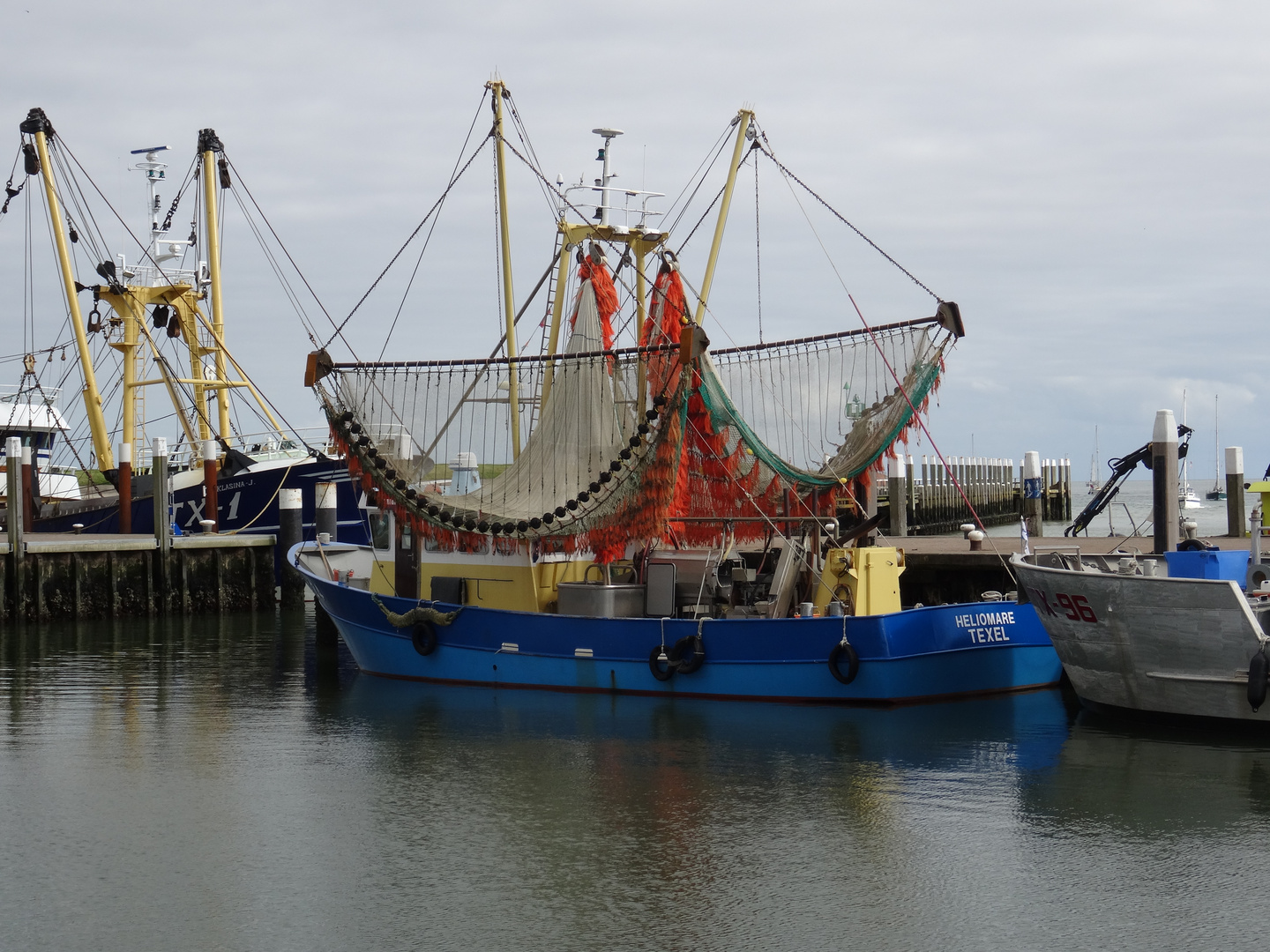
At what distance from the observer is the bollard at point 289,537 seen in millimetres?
27922

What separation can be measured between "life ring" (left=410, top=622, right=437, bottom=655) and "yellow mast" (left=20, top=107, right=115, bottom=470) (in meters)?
24.3

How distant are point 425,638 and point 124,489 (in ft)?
59.2

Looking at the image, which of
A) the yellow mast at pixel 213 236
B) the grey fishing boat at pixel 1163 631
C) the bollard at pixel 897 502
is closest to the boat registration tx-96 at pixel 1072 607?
the grey fishing boat at pixel 1163 631

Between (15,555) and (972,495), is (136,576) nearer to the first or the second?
(15,555)

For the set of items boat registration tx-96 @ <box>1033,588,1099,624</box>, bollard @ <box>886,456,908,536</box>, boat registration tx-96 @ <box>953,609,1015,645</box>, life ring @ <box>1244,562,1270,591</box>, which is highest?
bollard @ <box>886,456,908,536</box>

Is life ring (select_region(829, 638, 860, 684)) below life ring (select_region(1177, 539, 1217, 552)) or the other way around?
below

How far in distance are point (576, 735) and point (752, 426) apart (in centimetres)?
445

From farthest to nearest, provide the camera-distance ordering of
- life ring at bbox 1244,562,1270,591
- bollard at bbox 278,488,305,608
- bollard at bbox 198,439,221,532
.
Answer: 1. bollard at bbox 198,439,221,532
2. bollard at bbox 278,488,305,608
3. life ring at bbox 1244,562,1270,591

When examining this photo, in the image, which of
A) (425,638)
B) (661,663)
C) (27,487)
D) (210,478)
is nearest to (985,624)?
(661,663)

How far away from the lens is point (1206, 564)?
1487cm

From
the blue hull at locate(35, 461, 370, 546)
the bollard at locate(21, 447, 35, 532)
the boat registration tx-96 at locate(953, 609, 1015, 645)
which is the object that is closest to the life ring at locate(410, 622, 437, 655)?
the boat registration tx-96 at locate(953, 609, 1015, 645)

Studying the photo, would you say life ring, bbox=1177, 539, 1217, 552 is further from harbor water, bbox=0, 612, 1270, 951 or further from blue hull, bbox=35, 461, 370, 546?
blue hull, bbox=35, 461, 370, 546

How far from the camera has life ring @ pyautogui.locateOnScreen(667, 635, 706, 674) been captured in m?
16.2

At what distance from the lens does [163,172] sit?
38.8 meters
